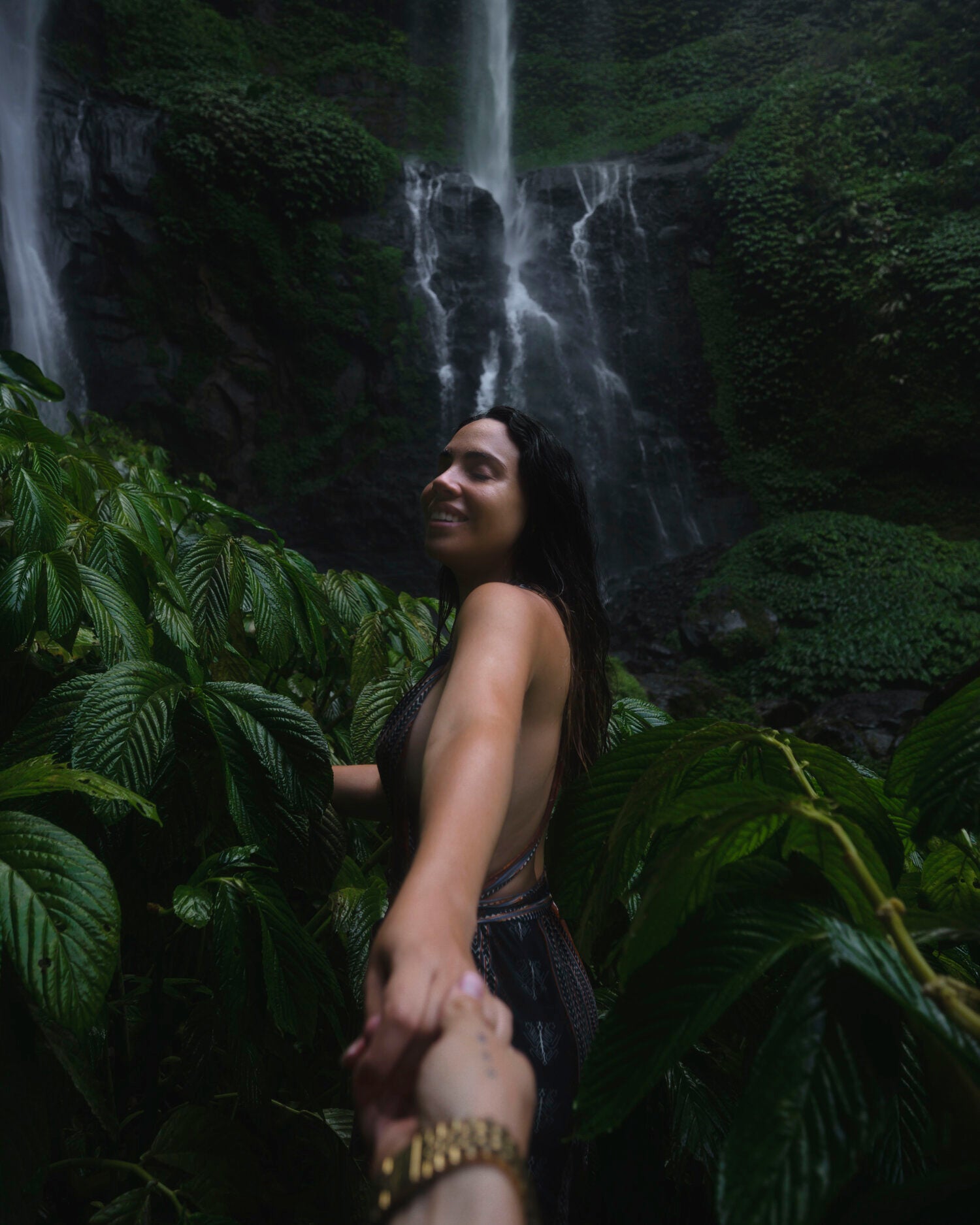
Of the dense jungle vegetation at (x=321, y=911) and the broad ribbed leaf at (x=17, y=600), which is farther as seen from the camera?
the broad ribbed leaf at (x=17, y=600)

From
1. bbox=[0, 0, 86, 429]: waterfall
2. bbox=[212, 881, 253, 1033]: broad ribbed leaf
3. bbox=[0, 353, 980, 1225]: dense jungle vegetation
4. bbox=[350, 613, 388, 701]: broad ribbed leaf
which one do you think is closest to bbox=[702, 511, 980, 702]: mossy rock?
bbox=[350, 613, 388, 701]: broad ribbed leaf

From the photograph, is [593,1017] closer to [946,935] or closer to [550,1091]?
[550,1091]

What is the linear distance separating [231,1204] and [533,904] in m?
0.47

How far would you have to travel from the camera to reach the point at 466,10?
1545 cm

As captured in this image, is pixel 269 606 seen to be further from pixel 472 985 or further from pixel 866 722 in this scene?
pixel 866 722

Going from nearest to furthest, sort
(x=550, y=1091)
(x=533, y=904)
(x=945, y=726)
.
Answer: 1. (x=945, y=726)
2. (x=550, y=1091)
3. (x=533, y=904)

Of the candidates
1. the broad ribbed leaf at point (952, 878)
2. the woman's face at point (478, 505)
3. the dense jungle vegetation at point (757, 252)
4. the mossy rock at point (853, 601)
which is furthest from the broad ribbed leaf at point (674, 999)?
the dense jungle vegetation at point (757, 252)

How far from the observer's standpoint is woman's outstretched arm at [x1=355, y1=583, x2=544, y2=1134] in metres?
0.40

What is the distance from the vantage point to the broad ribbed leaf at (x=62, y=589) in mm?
921

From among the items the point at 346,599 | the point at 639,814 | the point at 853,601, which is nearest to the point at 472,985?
the point at 639,814

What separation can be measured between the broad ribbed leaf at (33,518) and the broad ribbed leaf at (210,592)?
0.55 feet

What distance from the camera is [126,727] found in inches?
31.4

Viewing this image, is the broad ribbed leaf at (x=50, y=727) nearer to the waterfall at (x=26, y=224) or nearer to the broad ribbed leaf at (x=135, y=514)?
the broad ribbed leaf at (x=135, y=514)

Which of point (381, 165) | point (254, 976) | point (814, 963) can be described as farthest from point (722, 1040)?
point (381, 165)
